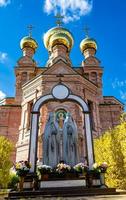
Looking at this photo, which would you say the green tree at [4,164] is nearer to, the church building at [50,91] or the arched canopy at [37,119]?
the arched canopy at [37,119]

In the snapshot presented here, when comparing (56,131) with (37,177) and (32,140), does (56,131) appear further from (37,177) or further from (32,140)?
(37,177)

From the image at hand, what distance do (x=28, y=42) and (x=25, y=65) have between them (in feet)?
10.4

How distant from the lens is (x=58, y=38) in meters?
29.3

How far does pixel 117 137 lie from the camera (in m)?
13.2

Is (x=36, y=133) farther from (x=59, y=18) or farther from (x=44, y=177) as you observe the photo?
(x=59, y=18)

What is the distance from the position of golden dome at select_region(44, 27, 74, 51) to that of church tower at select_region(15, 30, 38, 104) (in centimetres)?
179

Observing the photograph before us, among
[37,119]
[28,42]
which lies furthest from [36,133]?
[28,42]

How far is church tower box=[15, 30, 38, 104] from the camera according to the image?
2798 centimetres

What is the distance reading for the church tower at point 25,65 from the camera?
28.0m

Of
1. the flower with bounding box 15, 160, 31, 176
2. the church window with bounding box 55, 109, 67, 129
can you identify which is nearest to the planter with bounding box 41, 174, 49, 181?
the flower with bounding box 15, 160, 31, 176

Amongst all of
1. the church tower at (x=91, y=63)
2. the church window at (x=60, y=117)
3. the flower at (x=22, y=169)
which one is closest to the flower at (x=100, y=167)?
the flower at (x=22, y=169)

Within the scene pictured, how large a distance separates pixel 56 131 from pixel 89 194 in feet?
14.8

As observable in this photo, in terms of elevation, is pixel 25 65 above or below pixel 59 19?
below

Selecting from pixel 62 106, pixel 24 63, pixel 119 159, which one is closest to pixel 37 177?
pixel 119 159
